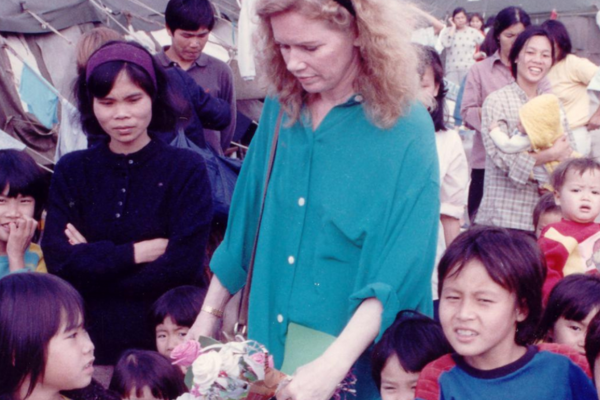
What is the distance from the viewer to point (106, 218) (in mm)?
3744

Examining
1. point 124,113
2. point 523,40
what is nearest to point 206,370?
point 124,113

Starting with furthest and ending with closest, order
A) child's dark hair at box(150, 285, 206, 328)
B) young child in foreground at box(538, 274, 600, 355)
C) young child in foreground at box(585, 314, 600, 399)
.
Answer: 1. child's dark hair at box(150, 285, 206, 328)
2. young child in foreground at box(538, 274, 600, 355)
3. young child in foreground at box(585, 314, 600, 399)

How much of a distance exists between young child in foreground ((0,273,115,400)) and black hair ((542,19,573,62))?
4.68m

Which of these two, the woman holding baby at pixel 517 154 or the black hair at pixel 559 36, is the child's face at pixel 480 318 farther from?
the black hair at pixel 559 36

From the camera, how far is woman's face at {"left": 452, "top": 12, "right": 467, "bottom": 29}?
49.1ft

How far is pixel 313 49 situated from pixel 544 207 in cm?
319

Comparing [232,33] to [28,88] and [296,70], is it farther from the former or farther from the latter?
[296,70]

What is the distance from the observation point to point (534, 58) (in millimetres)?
6148

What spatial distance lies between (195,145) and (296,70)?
2.41 metres

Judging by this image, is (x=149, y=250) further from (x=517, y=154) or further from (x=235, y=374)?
(x=517, y=154)

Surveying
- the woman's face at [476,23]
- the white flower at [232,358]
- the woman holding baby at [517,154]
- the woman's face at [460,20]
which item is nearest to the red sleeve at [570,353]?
the white flower at [232,358]

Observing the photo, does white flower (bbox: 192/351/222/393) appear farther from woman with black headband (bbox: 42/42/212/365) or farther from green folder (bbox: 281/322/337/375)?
woman with black headband (bbox: 42/42/212/365)

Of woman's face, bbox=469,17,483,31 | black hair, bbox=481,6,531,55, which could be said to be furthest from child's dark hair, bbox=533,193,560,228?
woman's face, bbox=469,17,483,31

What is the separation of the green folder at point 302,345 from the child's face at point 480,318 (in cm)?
38
